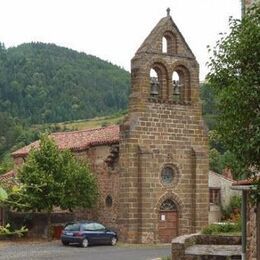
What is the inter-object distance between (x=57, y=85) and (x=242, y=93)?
393 ft

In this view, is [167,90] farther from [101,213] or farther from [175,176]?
[101,213]

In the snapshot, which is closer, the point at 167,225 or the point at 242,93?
the point at 242,93

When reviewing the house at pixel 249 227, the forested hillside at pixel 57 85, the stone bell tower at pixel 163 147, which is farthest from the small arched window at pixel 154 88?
the forested hillside at pixel 57 85

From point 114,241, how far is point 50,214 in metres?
5.55

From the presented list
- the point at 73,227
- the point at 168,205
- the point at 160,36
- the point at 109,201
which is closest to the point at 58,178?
the point at 109,201

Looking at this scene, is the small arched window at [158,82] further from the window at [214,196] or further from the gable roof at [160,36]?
the window at [214,196]

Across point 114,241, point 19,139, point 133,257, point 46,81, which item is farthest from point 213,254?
point 46,81

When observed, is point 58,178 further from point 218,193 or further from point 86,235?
point 218,193

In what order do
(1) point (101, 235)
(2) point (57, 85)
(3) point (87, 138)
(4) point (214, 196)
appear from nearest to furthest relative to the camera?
(1) point (101, 235) < (3) point (87, 138) < (4) point (214, 196) < (2) point (57, 85)

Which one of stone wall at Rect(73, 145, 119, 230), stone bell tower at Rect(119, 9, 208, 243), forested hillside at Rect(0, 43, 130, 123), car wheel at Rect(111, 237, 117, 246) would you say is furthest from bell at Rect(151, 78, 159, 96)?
forested hillside at Rect(0, 43, 130, 123)

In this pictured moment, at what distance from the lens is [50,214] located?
3931cm

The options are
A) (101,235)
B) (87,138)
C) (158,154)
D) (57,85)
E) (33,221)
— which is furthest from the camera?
(57,85)

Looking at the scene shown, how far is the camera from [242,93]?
10.5 m

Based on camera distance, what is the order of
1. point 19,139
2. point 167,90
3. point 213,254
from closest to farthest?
point 213,254 < point 167,90 < point 19,139
